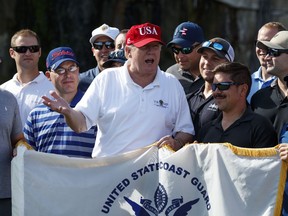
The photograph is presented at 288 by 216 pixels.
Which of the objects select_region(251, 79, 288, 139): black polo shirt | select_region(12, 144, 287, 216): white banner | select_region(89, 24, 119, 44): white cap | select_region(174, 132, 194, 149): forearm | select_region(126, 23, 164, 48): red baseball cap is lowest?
select_region(12, 144, 287, 216): white banner

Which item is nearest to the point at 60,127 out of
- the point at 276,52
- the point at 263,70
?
the point at 276,52

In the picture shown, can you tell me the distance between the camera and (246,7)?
53.9ft

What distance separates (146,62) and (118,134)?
1.96 feet

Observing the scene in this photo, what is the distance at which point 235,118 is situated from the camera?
22.0 ft

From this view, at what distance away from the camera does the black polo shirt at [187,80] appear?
25.7ft

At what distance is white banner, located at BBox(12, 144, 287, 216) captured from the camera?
6.43 metres

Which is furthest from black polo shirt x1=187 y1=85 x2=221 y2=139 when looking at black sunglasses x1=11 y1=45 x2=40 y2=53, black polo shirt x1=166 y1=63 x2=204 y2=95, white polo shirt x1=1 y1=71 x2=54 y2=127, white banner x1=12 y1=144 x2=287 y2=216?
black sunglasses x1=11 y1=45 x2=40 y2=53

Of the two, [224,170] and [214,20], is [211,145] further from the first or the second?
[214,20]

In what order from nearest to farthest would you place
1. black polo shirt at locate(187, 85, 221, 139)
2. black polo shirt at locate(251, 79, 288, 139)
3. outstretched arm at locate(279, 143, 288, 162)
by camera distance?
outstretched arm at locate(279, 143, 288, 162) < black polo shirt at locate(251, 79, 288, 139) < black polo shirt at locate(187, 85, 221, 139)

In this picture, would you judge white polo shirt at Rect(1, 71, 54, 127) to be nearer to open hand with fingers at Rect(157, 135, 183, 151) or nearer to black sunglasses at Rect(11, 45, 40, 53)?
black sunglasses at Rect(11, 45, 40, 53)

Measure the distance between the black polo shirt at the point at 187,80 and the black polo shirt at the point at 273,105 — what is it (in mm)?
698

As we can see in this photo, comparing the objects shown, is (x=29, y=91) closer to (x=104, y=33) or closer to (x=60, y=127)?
(x=60, y=127)

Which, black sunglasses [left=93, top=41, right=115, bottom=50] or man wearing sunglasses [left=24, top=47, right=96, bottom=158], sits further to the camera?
black sunglasses [left=93, top=41, right=115, bottom=50]

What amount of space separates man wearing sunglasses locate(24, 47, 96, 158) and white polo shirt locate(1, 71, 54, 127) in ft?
1.70
